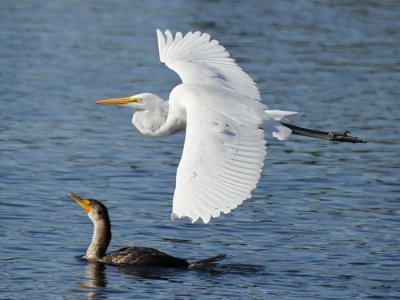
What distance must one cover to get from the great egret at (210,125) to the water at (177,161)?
Answer: 1334mm

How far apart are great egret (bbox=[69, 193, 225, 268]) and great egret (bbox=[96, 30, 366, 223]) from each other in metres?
1.15

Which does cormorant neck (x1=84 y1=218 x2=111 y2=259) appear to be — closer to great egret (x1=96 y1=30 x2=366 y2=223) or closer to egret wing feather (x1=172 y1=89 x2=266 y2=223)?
great egret (x1=96 y1=30 x2=366 y2=223)

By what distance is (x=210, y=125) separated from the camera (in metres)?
9.74

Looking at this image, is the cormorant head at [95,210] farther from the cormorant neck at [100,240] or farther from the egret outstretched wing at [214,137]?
the egret outstretched wing at [214,137]

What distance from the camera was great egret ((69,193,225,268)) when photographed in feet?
37.1

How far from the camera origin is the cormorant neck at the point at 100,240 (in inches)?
464

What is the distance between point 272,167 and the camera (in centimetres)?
1570

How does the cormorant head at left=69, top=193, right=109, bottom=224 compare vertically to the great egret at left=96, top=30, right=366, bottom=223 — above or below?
below

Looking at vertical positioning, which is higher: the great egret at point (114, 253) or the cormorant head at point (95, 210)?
the cormorant head at point (95, 210)

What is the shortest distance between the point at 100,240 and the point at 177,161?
4.15 metres

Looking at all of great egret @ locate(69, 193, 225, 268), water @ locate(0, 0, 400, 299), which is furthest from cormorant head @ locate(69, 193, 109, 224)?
water @ locate(0, 0, 400, 299)

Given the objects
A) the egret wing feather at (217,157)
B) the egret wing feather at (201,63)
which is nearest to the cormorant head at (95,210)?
the egret wing feather at (201,63)

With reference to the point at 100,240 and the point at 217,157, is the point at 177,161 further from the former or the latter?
the point at 217,157

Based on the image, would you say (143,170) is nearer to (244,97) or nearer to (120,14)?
(244,97)
